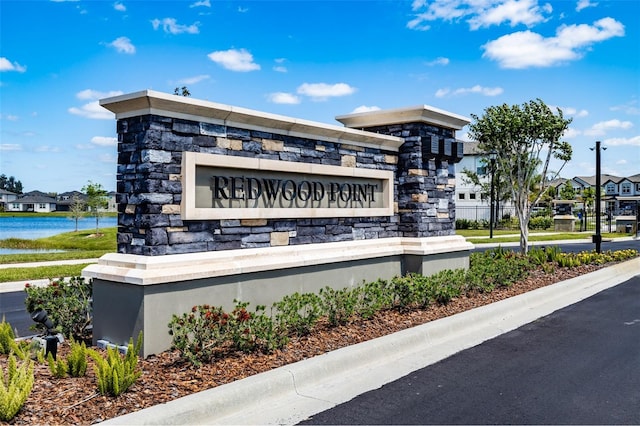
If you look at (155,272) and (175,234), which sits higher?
(175,234)

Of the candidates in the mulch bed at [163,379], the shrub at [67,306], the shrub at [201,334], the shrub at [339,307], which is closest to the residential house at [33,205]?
the shrub at [67,306]

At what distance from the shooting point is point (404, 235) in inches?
415

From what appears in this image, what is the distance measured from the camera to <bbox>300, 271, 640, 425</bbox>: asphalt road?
4.99 metres

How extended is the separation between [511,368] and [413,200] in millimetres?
4413

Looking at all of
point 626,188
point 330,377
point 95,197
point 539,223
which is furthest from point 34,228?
point 626,188

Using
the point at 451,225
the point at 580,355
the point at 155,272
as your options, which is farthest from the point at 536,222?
the point at 155,272

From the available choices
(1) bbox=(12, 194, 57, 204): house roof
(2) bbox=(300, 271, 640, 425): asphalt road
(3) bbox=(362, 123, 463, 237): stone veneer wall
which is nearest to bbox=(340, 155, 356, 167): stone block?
(3) bbox=(362, 123, 463, 237): stone veneer wall

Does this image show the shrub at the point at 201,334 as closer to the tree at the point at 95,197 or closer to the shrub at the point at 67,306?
the shrub at the point at 67,306

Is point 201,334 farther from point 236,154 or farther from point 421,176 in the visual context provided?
point 421,176

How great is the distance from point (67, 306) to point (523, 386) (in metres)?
5.64

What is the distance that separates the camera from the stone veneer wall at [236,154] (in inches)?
260

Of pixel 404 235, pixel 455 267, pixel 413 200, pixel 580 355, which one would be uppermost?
pixel 413 200

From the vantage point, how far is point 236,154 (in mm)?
7484

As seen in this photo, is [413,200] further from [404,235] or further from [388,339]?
[388,339]
